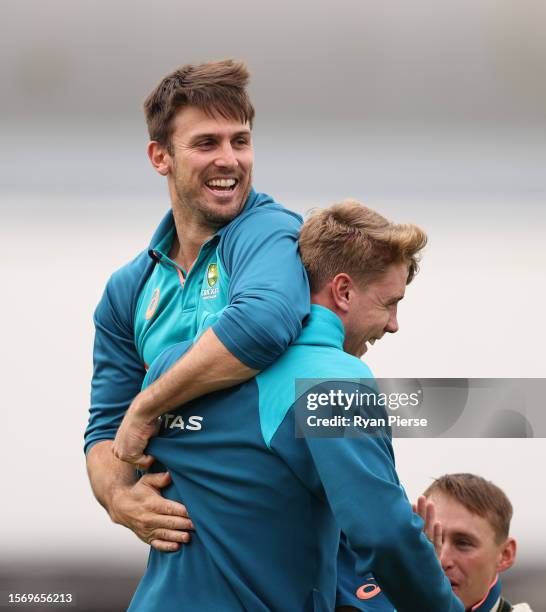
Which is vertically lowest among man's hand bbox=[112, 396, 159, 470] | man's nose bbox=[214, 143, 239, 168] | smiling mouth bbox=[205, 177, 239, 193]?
man's hand bbox=[112, 396, 159, 470]

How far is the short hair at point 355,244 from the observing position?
2145 mm

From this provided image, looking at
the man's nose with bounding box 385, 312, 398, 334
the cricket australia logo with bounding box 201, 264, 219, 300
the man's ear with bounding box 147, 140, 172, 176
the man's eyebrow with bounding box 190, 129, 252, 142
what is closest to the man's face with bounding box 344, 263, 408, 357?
the man's nose with bounding box 385, 312, 398, 334

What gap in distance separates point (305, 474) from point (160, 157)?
935mm

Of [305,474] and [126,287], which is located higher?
[126,287]

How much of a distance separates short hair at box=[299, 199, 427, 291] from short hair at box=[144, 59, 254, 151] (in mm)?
388

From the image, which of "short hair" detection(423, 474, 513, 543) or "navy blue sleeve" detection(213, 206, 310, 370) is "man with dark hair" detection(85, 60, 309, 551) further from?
"short hair" detection(423, 474, 513, 543)

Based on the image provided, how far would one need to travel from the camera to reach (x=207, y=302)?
2279 mm

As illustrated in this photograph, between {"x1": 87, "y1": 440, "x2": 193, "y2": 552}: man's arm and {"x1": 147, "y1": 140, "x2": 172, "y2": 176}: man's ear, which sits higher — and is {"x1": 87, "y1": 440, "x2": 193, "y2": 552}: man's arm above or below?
below

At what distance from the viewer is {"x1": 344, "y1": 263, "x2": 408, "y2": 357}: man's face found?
2.16 metres

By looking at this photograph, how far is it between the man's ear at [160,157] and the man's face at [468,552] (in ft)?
3.65

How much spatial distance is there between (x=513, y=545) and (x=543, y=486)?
1.80 meters

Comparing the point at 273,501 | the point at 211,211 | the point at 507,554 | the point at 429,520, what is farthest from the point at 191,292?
the point at 507,554

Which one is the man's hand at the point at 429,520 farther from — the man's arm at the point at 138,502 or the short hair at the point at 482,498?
the short hair at the point at 482,498

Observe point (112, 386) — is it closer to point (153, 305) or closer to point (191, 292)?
point (153, 305)
